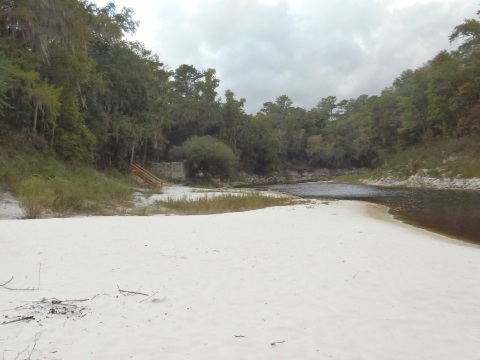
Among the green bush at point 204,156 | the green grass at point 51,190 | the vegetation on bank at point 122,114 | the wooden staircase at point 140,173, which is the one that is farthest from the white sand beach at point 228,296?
the green bush at point 204,156

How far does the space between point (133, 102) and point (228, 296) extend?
1190 inches

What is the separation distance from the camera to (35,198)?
12.3 meters

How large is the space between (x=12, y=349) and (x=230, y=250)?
473cm

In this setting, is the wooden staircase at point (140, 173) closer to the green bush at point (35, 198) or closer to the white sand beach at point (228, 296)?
the green bush at point (35, 198)

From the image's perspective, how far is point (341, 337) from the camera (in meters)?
4.13

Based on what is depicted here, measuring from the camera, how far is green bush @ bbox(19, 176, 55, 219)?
465 inches

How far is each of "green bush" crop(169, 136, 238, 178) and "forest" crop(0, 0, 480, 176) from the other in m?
0.15

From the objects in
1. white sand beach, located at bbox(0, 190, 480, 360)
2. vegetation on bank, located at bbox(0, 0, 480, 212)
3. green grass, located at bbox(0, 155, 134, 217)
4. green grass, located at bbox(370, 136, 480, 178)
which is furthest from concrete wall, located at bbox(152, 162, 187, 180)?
white sand beach, located at bbox(0, 190, 480, 360)

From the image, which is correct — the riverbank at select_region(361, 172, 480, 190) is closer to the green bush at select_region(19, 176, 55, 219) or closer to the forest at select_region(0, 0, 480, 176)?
the forest at select_region(0, 0, 480, 176)

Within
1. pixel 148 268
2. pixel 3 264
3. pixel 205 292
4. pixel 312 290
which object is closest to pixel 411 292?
pixel 312 290

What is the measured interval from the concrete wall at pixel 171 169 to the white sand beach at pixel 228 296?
3423 centimetres

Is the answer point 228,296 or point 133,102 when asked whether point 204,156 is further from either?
point 228,296

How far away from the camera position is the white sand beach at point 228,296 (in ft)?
12.6

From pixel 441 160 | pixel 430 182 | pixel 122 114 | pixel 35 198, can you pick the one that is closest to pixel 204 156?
pixel 122 114
